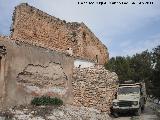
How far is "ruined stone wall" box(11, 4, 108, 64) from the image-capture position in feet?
89.1

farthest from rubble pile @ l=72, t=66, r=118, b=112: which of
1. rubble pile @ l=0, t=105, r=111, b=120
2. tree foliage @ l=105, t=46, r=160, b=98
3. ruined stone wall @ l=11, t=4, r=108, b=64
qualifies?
tree foliage @ l=105, t=46, r=160, b=98

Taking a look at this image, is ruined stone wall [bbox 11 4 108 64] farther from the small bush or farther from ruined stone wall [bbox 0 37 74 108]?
the small bush

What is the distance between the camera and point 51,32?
100 ft

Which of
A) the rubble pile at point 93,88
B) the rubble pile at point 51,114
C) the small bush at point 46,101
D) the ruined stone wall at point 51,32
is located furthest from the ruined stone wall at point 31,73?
the ruined stone wall at point 51,32

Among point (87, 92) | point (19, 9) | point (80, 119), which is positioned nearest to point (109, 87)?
point (87, 92)

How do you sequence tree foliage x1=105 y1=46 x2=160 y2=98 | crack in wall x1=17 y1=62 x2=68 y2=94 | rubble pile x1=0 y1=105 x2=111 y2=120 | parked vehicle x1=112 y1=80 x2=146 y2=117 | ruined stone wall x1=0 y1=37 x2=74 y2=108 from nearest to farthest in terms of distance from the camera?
1. rubble pile x1=0 y1=105 x2=111 y2=120
2. ruined stone wall x1=0 y1=37 x2=74 y2=108
3. crack in wall x1=17 y1=62 x2=68 y2=94
4. parked vehicle x1=112 y1=80 x2=146 y2=117
5. tree foliage x1=105 y1=46 x2=160 y2=98

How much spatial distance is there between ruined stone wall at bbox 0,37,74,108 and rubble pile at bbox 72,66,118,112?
1.59 feet

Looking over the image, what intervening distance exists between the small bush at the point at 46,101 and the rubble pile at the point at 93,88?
1.79 m

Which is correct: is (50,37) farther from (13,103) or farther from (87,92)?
(13,103)

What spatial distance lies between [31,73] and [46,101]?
5.51ft

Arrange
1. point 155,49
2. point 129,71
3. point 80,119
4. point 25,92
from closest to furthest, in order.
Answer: point 80,119 < point 25,92 < point 155,49 < point 129,71

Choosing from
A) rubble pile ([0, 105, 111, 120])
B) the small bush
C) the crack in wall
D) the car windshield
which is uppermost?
the crack in wall

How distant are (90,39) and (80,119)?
2050cm

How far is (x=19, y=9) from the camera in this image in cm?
2714
